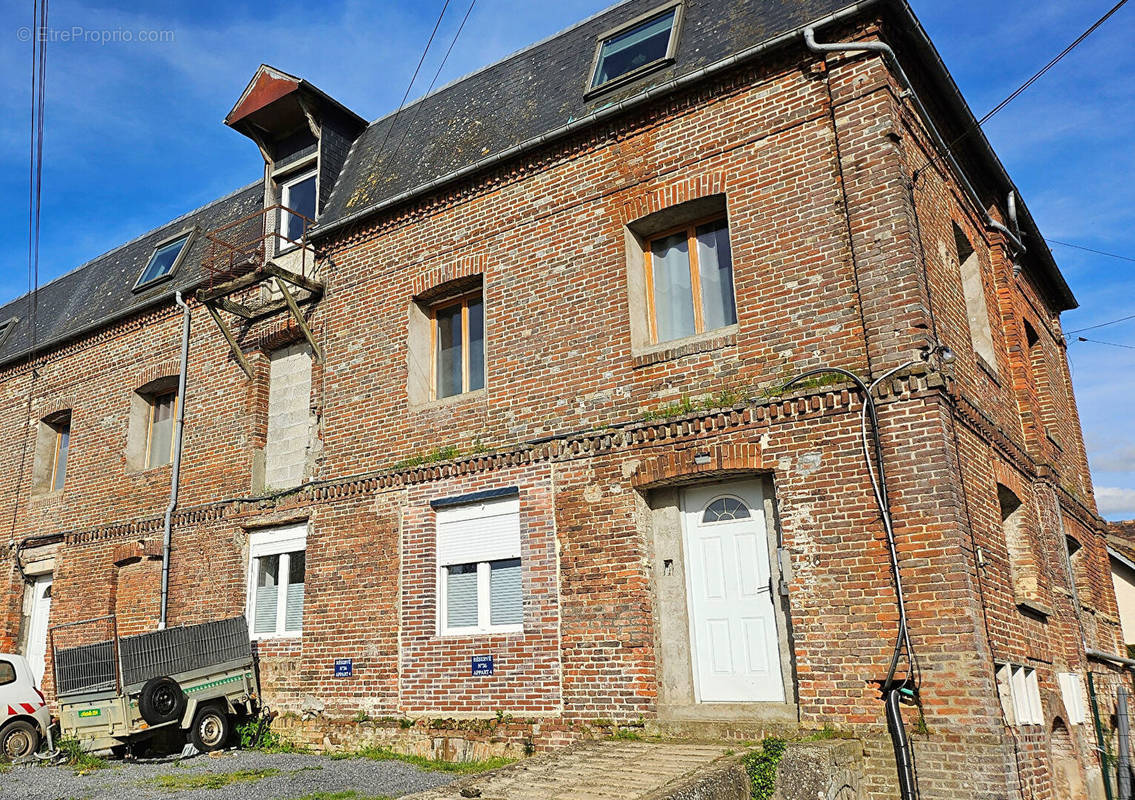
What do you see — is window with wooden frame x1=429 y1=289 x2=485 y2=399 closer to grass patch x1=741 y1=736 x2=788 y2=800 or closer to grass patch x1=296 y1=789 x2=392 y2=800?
grass patch x1=296 y1=789 x2=392 y2=800

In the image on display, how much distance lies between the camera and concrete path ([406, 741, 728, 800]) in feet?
18.9

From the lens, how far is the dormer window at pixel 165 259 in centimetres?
1598

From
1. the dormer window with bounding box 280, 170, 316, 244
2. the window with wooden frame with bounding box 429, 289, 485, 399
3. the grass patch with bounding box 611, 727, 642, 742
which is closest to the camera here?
the grass patch with bounding box 611, 727, 642, 742

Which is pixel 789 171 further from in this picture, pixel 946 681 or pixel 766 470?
pixel 946 681

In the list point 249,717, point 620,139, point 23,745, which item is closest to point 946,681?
point 620,139

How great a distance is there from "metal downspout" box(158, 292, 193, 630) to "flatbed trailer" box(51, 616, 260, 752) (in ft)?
5.05

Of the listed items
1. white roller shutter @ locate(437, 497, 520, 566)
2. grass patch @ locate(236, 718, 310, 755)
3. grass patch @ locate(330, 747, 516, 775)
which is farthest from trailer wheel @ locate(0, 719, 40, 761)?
white roller shutter @ locate(437, 497, 520, 566)

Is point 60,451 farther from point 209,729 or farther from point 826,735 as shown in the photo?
point 826,735

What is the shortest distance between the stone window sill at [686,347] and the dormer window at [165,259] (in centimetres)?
1028

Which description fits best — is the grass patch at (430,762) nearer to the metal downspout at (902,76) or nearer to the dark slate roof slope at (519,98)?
the dark slate roof slope at (519,98)

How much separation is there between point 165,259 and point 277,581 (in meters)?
7.55

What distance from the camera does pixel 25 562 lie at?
51.7ft

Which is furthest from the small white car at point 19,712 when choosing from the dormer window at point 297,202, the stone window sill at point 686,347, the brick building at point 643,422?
the stone window sill at point 686,347

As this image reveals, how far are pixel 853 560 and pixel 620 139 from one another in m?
5.51
